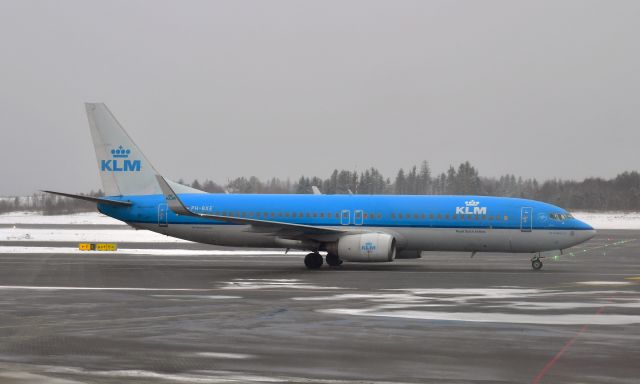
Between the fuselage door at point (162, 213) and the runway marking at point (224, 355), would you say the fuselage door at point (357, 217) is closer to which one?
the fuselage door at point (162, 213)

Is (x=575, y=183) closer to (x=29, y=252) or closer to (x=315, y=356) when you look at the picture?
(x=29, y=252)

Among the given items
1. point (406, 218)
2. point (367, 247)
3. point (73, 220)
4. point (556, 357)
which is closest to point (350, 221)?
point (406, 218)

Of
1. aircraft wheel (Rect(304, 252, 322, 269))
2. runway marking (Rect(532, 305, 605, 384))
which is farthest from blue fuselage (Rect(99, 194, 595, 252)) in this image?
runway marking (Rect(532, 305, 605, 384))

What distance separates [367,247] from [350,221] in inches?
111

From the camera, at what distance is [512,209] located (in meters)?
35.8

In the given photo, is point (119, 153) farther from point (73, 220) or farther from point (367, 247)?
point (73, 220)

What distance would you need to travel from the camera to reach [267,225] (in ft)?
115

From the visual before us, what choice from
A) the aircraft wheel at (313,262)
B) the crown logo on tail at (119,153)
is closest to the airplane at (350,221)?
the aircraft wheel at (313,262)

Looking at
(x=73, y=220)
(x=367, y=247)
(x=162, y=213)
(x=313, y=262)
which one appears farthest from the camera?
(x=73, y=220)

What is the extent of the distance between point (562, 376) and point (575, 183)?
532ft

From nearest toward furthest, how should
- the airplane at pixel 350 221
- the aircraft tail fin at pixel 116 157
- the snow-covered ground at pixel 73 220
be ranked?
1. the airplane at pixel 350 221
2. the aircraft tail fin at pixel 116 157
3. the snow-covered ground at pixel 73 220

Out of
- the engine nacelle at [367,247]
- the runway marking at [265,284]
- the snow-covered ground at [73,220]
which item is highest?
the snow-covered ground at [73,220]

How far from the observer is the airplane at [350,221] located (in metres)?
35.2

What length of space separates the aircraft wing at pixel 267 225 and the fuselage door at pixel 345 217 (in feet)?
3.41
